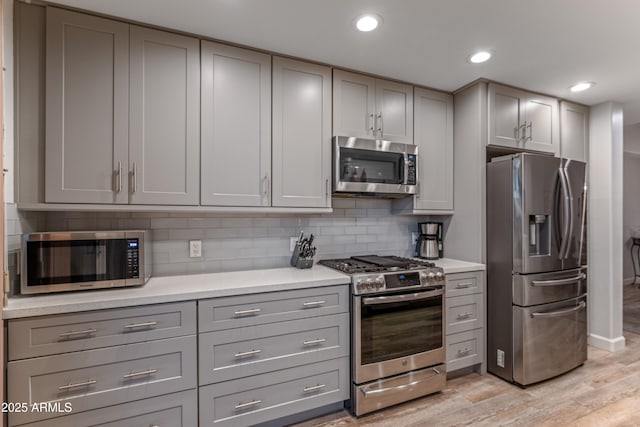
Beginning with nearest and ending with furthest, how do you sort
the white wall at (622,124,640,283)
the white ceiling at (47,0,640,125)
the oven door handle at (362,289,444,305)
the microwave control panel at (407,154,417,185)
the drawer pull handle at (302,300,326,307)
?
the white ceiling at (47,0,640,125), the drawer pull handle at (302,300,326,307), the oven door handle at (362,289,444,305), the microwave control panel at (407,154,417,185), the white wall at (622,124,640,283)

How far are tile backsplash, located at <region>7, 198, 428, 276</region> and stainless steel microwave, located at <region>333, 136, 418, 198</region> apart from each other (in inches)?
12.7

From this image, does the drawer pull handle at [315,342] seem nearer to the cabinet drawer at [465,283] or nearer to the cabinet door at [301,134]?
the cabinet door at [301,134]

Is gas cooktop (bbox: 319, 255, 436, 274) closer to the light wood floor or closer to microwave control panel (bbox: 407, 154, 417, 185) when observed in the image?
microwave control panel (bbox: 407, 154, 417, 185)

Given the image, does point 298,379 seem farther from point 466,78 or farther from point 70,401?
point 466,78

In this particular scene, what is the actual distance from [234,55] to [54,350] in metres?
1.97

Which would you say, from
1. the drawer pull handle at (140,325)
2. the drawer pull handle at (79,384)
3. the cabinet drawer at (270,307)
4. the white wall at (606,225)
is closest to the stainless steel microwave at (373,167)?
the cabinet drawer at (270,307)

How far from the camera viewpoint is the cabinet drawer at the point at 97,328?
1.47 metres

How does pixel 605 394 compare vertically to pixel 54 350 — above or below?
below

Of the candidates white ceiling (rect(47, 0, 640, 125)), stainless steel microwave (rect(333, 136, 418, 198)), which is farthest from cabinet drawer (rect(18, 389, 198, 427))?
white ceiling (rect(47, 0, 640, 125))

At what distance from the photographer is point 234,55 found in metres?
2.16

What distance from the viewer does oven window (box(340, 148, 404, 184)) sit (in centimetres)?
246

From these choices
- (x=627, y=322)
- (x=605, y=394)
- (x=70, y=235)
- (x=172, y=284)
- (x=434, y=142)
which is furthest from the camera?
(x=627, y=322)

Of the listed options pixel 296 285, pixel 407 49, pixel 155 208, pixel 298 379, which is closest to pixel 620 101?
pixel 407 49

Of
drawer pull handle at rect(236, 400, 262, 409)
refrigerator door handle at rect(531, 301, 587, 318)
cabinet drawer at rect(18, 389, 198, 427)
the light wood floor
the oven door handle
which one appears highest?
the oven door handle
